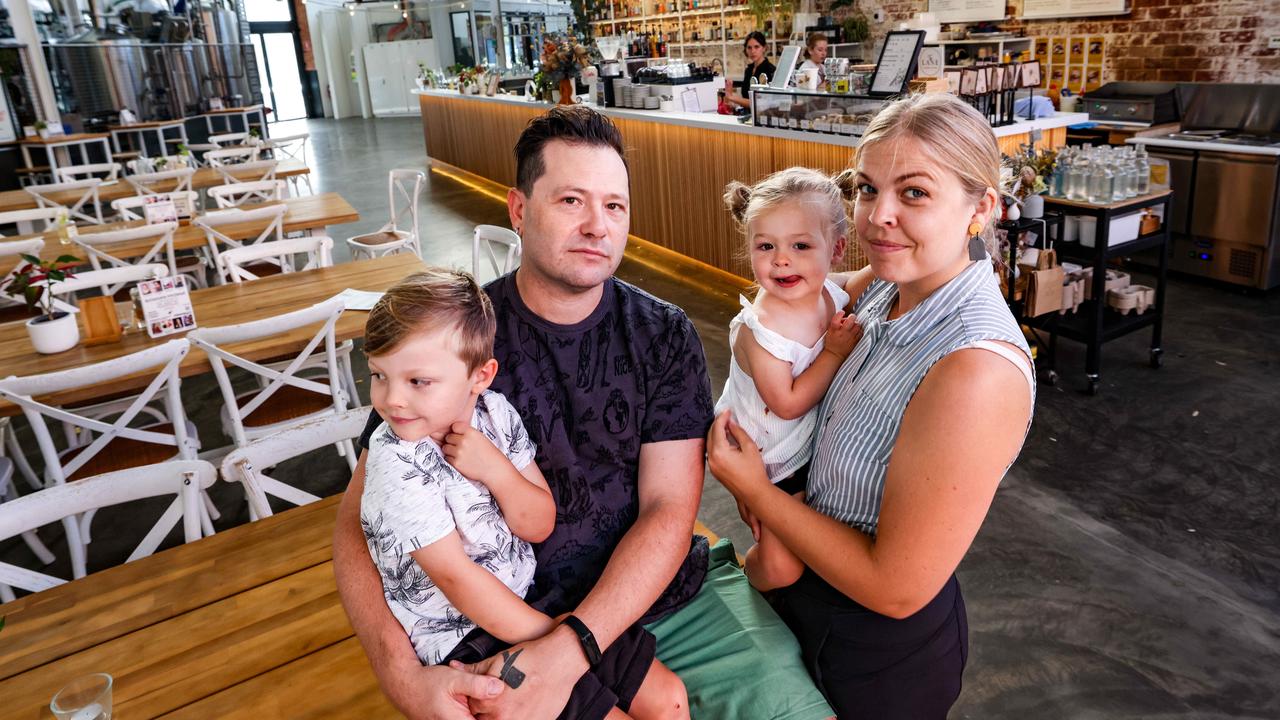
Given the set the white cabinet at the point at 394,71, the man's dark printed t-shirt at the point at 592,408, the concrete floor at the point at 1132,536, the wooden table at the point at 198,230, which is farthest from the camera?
the white cabinet at the point at 394,71

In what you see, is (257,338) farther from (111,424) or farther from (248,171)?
(248,171)

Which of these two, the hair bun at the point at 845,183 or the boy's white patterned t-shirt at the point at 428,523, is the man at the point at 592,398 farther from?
the hair bun at the point at 845,183

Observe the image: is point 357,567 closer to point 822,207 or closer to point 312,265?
point 822,207

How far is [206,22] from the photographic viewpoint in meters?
15.4

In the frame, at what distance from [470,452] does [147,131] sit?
593 inches

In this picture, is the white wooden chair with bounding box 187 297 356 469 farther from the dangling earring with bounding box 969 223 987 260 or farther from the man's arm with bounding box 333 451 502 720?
the dangling earring with bounding box 969 223 987 260

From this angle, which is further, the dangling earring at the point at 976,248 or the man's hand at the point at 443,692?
the dangling earring at the point at 976,248

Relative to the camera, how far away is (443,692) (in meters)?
1.26

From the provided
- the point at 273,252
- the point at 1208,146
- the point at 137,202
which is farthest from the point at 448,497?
the point at 1208,146

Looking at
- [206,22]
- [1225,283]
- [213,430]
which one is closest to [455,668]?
[213,430]

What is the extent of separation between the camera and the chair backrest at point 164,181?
7047 mm

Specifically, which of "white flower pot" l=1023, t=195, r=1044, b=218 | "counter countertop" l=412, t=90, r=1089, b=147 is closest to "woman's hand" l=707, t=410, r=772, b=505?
"counter countertop" l=412, t=90, r=1089, b=147

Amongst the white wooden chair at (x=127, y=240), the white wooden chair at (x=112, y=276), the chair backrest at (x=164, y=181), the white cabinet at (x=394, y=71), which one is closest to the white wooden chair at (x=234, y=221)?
the white wooden chair at (x=127, y=240)

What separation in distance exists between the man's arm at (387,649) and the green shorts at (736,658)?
435 mm
